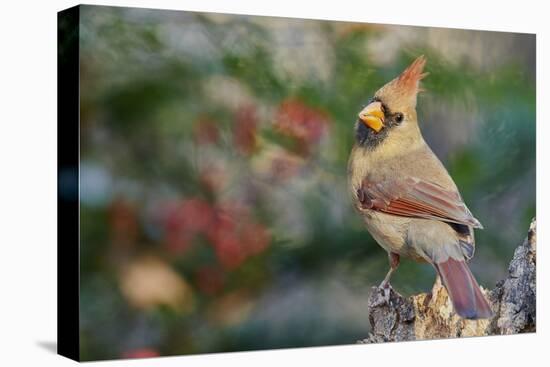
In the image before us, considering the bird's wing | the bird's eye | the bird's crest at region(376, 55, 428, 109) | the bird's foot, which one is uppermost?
the bird's crest at region(376, 55, 428, 109)

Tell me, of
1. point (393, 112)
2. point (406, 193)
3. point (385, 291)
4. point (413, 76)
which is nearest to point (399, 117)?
point (393, 112)

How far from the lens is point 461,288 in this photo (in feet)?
27.0

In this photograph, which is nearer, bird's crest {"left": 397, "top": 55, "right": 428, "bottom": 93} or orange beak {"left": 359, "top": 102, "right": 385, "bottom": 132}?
orange beak {"left": 359, "top": 102, "right": 385, "bottom": 132}

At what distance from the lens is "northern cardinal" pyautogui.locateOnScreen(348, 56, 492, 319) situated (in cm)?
810

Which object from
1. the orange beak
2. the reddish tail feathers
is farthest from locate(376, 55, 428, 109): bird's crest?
the reddish tail feathers

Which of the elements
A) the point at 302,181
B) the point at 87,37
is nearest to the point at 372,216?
the point at 302,181

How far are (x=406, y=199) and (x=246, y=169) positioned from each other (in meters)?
1.19

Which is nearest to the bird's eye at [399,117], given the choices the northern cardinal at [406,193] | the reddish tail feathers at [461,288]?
the northern cardinal at [406,193]

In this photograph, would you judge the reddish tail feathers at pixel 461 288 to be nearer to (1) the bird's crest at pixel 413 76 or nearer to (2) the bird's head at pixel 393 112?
(2) the bird's head at pixel 393 112

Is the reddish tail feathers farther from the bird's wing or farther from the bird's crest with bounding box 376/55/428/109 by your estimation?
the bird's crest with bounding box 376/55/428/109

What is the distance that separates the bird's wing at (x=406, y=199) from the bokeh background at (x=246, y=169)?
0.17 meters

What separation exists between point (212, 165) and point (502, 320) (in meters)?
2.62

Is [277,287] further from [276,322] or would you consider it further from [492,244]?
[492,244]

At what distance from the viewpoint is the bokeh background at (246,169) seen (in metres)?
7.26
